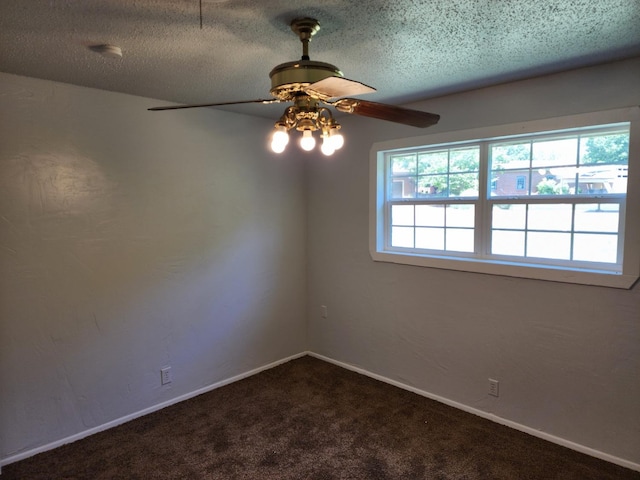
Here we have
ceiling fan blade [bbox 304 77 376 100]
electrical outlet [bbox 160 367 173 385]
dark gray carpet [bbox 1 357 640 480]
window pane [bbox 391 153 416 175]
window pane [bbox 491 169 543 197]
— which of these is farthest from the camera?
window pane [bbox 391 153 416 175]

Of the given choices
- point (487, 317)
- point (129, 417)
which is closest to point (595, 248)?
point (487, 317)

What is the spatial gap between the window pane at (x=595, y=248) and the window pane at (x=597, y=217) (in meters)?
0.05

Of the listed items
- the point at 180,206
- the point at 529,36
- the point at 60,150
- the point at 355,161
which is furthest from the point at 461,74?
the point at 60,150

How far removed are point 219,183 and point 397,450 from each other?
2.44 m

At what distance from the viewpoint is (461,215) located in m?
3.14

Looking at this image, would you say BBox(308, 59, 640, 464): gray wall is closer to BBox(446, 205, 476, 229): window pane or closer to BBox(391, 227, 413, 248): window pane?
BBox(391, 227, 413, 248): window pane

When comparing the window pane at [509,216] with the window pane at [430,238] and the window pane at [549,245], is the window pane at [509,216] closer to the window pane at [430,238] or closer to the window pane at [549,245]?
the window pane at [549,245]

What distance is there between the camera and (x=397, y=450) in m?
2.58

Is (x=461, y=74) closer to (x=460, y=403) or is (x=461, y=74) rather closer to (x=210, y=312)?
(x=460, y=403)

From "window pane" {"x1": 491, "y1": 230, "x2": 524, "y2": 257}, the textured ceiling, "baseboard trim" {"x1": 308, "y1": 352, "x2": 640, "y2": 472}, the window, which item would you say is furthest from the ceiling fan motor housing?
"baseboard trim" {"x1": 308, "y1": 352, "x2": 640, "y2": 472}

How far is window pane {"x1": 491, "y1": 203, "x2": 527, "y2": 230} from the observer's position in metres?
2.83

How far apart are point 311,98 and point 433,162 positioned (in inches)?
73.7

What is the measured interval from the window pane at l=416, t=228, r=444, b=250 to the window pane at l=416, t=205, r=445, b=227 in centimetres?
5

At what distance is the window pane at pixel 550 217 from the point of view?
8.64ft
